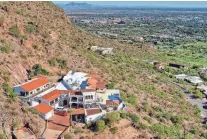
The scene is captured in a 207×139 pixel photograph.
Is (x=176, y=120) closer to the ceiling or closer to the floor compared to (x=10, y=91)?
closer to the floor

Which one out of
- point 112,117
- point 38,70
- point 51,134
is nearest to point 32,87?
point 38,70

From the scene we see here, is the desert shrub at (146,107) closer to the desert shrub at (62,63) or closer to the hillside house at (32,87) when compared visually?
the desert shrub at (62,63)

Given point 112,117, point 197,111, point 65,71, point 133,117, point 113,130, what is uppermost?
point 65,71

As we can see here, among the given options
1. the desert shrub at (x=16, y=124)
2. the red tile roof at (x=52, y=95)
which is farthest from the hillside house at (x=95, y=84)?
the desert shrub at (x=16, y=124)

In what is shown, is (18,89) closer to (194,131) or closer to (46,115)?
(46,115)

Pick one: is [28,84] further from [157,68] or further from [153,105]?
[157,68]

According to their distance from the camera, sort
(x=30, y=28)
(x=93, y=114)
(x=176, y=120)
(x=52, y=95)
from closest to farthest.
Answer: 1. (x=93, y=114)
2. (x=52, y=95)
3. (x=176, y=120)
4. (x=30, y=28)
